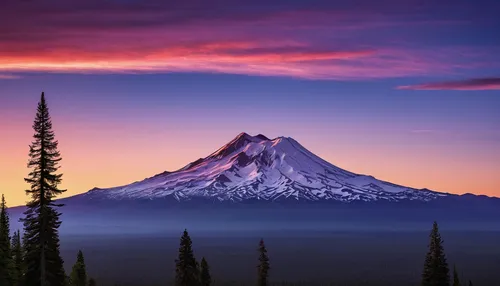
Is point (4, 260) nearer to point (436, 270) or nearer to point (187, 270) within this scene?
point (187, 270)

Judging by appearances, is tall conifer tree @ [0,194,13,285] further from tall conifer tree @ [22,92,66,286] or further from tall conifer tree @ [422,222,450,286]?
tall conifer tree @ [422,222,450,286]

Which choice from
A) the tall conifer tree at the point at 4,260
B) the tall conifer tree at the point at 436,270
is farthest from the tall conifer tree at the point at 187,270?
the tall conifer tree at the point at 436,270

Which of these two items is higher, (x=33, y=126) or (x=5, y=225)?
(x=33, y=126)

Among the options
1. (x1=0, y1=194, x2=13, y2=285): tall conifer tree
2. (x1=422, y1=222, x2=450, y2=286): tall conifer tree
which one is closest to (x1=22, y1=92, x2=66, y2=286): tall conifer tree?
(x1=0, y1=194, x2=13, y2=285): tall conifer tree

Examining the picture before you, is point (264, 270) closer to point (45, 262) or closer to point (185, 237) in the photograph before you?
point (185, 237)

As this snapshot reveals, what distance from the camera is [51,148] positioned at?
50.3m

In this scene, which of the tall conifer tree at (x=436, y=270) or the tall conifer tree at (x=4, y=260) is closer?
the tall conifer tree at (x=4, y=260)

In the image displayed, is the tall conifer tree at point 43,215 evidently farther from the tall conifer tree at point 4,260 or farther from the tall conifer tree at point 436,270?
the tall conifer tree at point 436,270

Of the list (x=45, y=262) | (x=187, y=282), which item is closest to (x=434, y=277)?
(x=187, y=282)

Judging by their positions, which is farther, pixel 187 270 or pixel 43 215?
pixel 187 270

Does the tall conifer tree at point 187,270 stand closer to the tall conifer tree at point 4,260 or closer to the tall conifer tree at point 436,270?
the tall conifer tree at point 4,260

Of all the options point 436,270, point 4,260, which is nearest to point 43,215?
point 4,260

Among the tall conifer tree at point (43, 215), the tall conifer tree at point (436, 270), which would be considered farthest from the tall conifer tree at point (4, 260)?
the tall conifer tree at point (436, 270)

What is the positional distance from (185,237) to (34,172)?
62.5 feet
